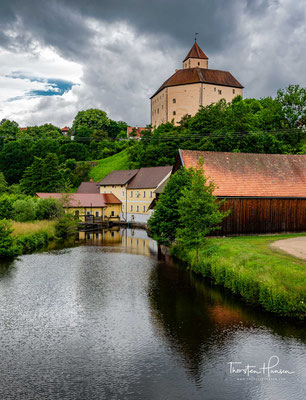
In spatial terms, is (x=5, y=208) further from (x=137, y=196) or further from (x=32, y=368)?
(x=32, y=368)

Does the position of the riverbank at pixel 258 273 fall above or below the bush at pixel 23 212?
below

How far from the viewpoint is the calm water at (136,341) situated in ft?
32.0

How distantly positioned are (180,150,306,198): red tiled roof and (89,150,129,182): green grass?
39.7 metres

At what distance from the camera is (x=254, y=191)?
2828 centimetres

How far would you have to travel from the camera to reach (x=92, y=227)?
48.1 meters

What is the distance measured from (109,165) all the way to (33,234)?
138ft

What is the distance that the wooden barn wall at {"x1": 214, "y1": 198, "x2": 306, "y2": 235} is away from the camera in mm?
27422

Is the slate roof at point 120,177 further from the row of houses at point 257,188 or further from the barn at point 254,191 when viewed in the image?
the barn at point 254,191

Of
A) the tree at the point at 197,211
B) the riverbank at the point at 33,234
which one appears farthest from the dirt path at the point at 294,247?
the riverbank at the point at 33,234

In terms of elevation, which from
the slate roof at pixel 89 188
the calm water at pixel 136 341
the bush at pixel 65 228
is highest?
the slate roof at pixel 89 188

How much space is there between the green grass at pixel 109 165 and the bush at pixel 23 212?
3185 centimetres

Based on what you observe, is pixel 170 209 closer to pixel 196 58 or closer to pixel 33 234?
pixel 33 234

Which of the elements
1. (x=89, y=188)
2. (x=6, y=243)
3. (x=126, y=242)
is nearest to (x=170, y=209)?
(x=126, y=242)

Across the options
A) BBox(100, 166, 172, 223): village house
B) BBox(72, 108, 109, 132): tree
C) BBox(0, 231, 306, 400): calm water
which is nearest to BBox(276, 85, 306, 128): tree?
BBox(100, 166, 172, 223): village house
